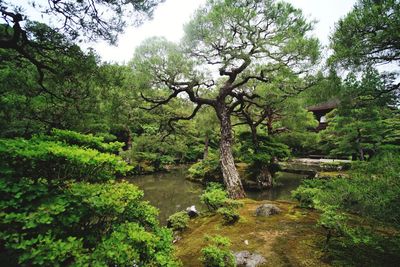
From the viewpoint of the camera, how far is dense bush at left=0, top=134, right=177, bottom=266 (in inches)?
76.4

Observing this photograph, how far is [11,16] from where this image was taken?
4.32 metres

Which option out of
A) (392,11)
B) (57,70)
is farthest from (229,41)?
(57,70)

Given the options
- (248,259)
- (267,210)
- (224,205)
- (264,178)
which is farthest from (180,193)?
(248,259)

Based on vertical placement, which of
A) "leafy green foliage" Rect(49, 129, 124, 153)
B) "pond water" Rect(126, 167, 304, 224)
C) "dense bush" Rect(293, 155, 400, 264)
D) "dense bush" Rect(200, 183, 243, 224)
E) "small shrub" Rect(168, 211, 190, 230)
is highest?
"leafy green foliage" Rect(49, 129, 124, 153)

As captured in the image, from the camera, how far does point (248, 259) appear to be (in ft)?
12.8

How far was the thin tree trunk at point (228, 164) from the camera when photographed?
8.71m

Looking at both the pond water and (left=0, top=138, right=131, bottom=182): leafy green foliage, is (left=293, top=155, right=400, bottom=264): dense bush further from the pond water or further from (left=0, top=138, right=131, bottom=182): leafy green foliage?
the pond water

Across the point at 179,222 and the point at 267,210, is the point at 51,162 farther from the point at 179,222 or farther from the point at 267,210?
the point at 267,210

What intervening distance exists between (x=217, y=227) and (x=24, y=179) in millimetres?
4261

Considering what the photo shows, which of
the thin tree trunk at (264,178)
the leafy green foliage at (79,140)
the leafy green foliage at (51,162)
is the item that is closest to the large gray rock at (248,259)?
the leafy green foliage at (51,162)

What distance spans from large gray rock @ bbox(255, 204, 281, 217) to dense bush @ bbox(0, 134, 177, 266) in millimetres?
3707

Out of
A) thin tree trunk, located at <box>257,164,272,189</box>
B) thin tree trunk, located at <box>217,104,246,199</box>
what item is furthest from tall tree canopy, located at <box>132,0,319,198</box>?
thin tree trunk, located at <box>257,164,272,189</box>

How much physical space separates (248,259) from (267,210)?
235cm

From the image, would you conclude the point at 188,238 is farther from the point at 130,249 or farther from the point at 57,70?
the point at 57,70
